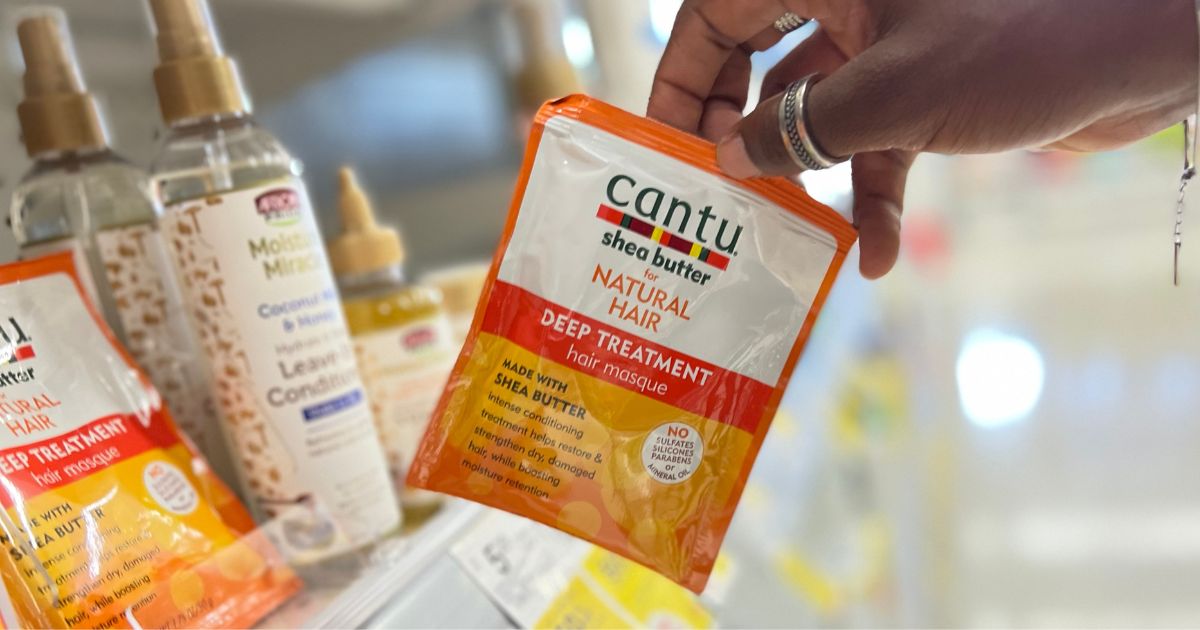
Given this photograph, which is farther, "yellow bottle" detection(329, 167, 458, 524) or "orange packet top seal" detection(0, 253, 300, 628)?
"yellow bottle" detection(329, 167, 458, 524)

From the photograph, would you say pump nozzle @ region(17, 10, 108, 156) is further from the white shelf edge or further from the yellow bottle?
the white shelf edge

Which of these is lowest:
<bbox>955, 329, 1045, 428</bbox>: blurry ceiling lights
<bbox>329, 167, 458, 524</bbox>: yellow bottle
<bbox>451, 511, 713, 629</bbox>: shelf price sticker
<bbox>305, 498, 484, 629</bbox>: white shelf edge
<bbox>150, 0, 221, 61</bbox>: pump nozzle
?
<bbox>955, 329, 1045, 428</bbox>: blurry ceiling lights

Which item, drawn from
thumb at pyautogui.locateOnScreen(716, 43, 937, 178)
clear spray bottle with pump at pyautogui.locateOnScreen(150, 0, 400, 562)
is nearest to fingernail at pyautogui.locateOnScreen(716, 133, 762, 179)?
thumb at pyautogui.locateOnScreen(716, 43, 937, 178)

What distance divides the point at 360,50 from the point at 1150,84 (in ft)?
2.96

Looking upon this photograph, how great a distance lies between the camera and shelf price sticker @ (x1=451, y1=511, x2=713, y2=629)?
0.55 m

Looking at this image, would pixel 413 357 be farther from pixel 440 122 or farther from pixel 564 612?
pixel 440 122

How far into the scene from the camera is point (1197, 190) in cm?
198

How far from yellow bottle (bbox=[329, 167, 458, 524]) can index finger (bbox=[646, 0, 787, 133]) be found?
0.86ft

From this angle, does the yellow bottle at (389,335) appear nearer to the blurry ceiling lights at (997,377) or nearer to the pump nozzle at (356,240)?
the pump nozzle at (356,240)

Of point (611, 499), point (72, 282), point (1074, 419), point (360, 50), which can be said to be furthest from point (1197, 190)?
point (72, 282)

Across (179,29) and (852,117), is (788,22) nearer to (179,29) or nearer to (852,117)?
(852,117)

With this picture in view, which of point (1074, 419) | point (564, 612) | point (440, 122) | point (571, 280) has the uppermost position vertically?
point (440, 122)

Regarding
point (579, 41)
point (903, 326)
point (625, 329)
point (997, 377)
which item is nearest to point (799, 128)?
point (625, 329)

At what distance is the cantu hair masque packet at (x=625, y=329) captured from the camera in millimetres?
428
